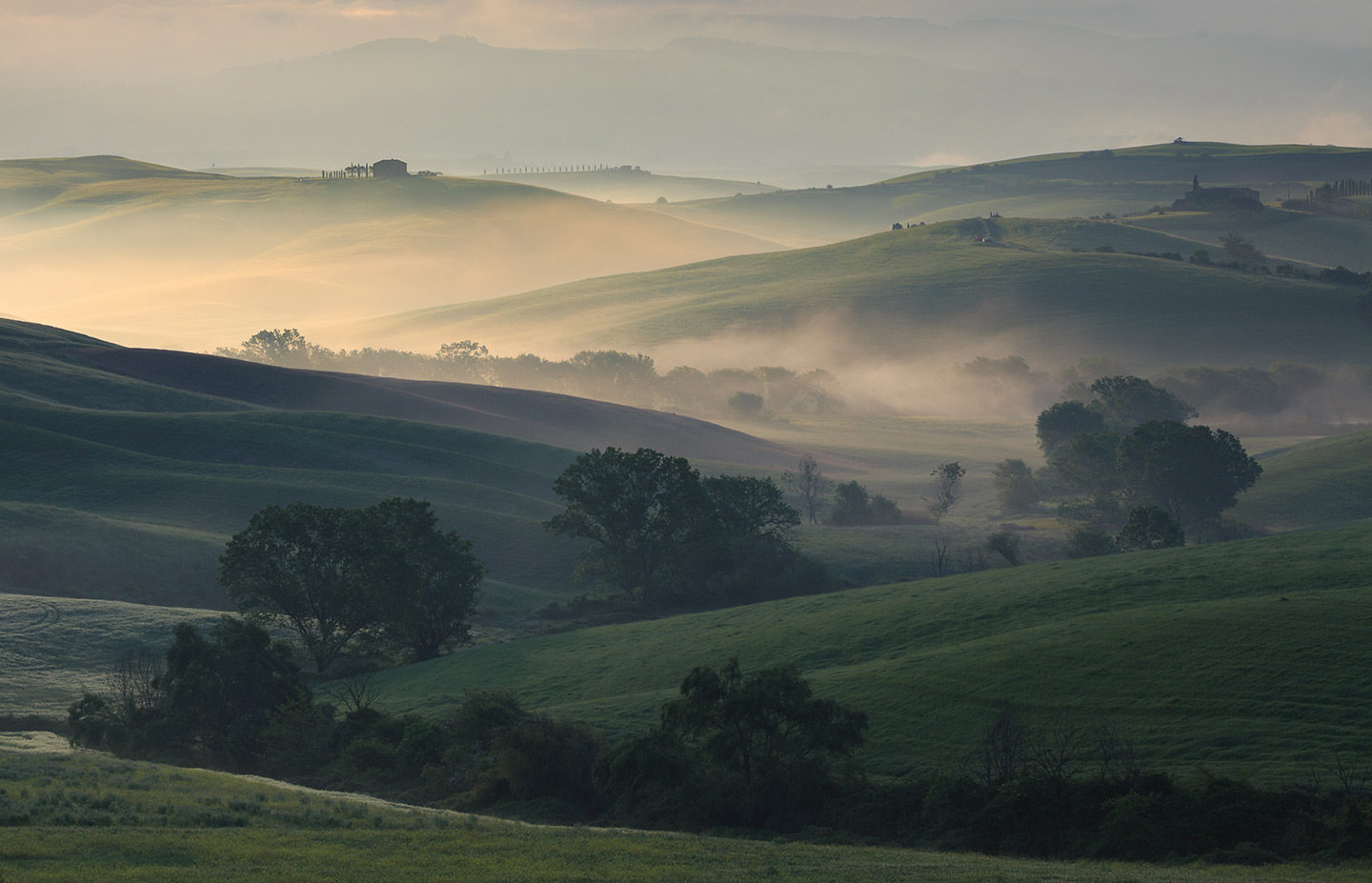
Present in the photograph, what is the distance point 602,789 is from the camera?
3781 cm

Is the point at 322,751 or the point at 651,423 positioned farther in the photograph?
the point at 651,423

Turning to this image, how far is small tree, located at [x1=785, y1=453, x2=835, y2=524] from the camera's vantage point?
113000mm

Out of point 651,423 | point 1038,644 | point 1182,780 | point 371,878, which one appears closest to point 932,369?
point 651,423

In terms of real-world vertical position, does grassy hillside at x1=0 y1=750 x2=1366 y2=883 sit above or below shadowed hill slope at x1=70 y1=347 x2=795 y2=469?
below

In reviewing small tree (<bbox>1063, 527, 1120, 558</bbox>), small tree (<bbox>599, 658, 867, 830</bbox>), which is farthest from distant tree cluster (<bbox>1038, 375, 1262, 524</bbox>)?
small tree (<bbox>599, 658, 867, 830</bbox>)

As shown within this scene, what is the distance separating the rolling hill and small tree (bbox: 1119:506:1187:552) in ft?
119

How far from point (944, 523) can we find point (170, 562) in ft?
193

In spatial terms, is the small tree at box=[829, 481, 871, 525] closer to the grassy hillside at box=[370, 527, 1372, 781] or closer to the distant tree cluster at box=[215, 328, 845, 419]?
the grassy hillside at box=[370, 527, 1372, 781]

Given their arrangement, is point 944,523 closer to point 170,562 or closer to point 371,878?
point 170,562

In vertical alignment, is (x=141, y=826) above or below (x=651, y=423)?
below

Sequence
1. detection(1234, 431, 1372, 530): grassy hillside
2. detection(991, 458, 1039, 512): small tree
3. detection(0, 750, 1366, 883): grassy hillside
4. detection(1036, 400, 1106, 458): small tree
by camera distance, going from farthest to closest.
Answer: detection(1036, 400, 1106, 458): small tree, detection(991, 458, 1039, 512): small tree, detection(1234, 431, 1372, 530): grassy hillside, detection(0, 750, 1366, 883): grassy hillside

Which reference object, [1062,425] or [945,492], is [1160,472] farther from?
[1062,425]

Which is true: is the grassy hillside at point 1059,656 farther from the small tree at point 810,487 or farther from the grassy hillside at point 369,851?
the small tree at point 810,487

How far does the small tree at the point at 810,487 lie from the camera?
113m
